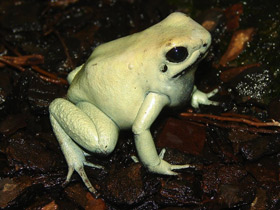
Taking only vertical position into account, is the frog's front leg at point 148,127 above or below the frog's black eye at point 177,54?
below

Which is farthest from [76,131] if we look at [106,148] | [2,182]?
[2,182]

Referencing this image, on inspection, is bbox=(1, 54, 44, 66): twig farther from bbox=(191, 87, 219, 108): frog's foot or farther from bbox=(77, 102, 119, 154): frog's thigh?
bbox=(191, 87, 219, 108): frog's foot

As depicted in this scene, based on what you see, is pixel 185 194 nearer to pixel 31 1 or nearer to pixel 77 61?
pixel 77 61

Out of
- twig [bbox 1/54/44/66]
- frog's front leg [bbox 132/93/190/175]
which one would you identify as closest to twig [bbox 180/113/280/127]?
frog's front leg [bbox 132/93/190/175]

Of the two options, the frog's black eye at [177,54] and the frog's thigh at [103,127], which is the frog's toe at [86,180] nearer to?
the frog's thigh at [103,127]

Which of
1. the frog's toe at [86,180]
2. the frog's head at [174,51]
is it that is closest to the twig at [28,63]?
the frog's toe at [86,180]
